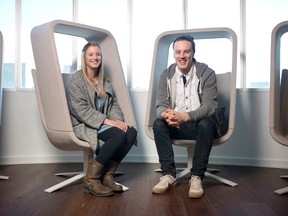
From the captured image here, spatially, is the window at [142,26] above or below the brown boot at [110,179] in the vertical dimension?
above

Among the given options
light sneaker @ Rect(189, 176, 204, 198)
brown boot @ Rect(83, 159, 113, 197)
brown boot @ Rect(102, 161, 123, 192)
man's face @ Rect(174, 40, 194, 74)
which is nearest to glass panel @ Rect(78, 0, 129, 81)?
man's face @ Rect(174, 40, 194, 74)

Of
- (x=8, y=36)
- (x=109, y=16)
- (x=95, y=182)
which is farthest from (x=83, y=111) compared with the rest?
(x=8, y=36)

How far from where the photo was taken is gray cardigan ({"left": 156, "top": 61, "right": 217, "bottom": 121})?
195 centimetres

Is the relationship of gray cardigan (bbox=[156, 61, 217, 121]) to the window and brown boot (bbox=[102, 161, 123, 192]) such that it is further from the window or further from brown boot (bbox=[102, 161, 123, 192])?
the window

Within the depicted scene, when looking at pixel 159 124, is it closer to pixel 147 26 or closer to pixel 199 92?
pixel 199 92

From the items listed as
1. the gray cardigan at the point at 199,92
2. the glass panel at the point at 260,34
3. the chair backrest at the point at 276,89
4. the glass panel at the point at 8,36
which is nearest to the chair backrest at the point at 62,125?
the gray cardigan at the point at 199,92

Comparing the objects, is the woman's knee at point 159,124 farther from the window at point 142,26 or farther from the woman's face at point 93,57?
the window at point 142,26

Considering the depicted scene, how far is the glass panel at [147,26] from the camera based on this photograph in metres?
2.96

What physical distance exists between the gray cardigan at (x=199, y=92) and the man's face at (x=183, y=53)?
9 cm

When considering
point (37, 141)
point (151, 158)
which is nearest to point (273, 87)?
point (151, 158)

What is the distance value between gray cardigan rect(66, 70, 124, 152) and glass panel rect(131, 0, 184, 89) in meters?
1.01

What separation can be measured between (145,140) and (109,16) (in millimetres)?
1210

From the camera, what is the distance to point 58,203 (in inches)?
66.2

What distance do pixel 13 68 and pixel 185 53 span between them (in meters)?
1.71
